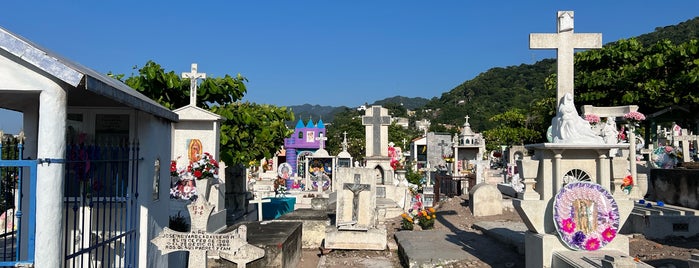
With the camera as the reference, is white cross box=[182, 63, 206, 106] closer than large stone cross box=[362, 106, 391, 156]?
Yes

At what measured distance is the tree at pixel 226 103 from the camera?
1272 centimetres

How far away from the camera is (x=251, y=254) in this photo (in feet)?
18.5

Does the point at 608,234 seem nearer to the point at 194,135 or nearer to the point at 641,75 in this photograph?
the point at 194,135

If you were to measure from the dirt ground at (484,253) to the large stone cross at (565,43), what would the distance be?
2604 mm

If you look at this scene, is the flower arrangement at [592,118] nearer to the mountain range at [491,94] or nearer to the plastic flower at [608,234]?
the plastic flower at [608,234]

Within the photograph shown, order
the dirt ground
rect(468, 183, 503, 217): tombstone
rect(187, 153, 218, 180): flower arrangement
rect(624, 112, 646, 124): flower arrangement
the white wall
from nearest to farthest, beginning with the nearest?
the white wall, the dirt ground, rect(187, 153, 218, 180): flower arrangement, rect(468, 183, 503, 217): tombstone, rect(624, 112, 646, 124): flower arrangement

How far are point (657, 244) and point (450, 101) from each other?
428 feet

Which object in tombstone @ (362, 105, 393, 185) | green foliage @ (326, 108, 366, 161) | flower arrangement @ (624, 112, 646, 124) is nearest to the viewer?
flower arrangement @ (624, 112, 646, 124)

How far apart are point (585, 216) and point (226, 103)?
10137 millimetres

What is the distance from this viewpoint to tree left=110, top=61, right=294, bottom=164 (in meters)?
12.7

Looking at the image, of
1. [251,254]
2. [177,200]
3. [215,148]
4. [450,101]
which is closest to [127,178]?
[251,254]

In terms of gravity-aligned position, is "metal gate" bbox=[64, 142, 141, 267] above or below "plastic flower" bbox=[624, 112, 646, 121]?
below

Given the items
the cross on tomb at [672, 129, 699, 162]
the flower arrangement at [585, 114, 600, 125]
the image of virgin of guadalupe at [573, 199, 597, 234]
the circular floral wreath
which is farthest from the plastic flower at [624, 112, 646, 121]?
the image of virgin of guadalupe at [573, 199, 597, 234]

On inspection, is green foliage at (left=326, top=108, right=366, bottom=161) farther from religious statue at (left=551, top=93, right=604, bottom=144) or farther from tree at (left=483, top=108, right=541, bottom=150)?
religious statue at (left=551, top=93, right=604, bottom=144)
